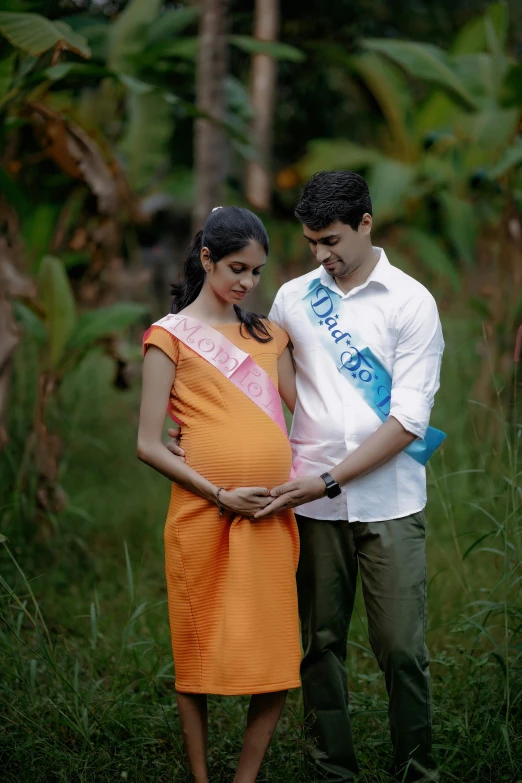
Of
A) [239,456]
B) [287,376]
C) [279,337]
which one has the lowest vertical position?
[239,456]

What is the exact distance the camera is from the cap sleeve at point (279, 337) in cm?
287

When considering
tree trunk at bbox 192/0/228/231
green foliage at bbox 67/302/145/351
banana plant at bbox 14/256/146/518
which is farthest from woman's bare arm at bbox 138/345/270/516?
tree trunk at bbox 192/0/228/231

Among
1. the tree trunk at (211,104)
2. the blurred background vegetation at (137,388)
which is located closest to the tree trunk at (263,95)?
the blurred background vegetation at (137,388)

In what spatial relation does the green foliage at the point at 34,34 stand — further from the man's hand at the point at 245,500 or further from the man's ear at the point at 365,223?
the man's hand at the point at 245,500

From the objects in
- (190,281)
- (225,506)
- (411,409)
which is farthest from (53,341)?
(411,409)

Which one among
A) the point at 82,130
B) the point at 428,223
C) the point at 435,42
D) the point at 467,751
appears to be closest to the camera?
the point at 467,751

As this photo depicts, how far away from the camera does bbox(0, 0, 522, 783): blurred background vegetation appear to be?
3.12 metres

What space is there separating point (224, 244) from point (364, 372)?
55 centimetres

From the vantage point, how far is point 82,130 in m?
5.44

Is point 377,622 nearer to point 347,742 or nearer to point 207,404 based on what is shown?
point 347,742

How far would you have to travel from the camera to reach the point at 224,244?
8.75 feet

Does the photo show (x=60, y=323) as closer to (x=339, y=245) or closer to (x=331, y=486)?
(x=339, y=245)

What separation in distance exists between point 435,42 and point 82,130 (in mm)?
8910

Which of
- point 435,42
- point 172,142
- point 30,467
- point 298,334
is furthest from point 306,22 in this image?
point 298,334
